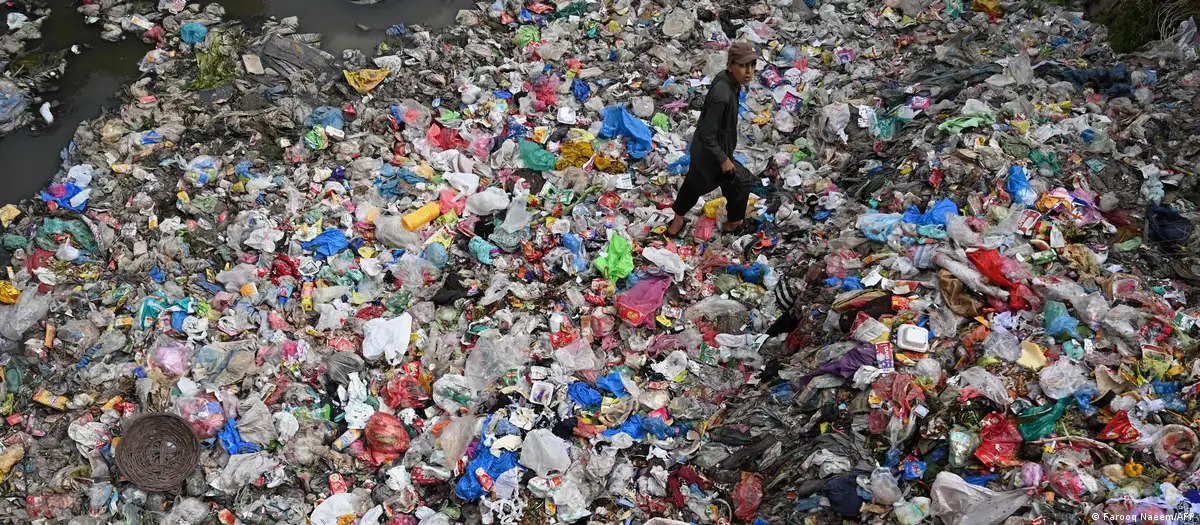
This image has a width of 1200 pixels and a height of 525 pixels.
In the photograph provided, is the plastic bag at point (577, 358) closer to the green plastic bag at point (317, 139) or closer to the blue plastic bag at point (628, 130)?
the blue plastic bag at point (628, 130)

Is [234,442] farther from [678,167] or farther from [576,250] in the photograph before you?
[678,167]

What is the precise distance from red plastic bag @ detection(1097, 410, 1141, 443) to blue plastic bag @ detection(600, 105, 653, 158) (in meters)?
3.55

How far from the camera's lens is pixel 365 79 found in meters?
6.29

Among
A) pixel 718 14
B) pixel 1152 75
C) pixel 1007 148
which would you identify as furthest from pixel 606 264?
pixel 1152 75

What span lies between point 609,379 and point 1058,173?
3.31 m

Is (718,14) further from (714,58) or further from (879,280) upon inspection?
(879,280)

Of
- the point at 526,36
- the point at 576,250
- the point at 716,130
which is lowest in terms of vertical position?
the point at 576,250

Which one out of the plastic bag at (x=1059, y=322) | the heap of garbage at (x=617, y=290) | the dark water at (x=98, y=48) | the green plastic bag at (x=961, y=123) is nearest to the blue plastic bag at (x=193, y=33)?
the heap of garbage at (x=617, y=290)

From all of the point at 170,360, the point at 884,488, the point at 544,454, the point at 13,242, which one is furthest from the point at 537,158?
the point at 13,242

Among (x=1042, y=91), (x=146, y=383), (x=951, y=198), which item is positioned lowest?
(x=146, y=383)

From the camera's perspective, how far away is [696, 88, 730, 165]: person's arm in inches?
164

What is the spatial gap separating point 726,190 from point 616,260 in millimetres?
890

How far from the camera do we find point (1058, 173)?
4.62 m

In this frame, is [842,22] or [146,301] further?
[842,22]
